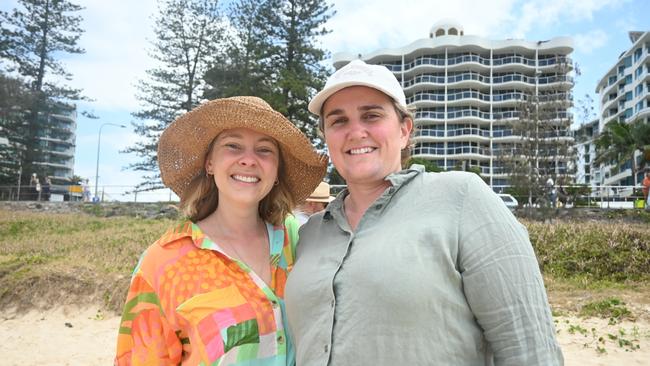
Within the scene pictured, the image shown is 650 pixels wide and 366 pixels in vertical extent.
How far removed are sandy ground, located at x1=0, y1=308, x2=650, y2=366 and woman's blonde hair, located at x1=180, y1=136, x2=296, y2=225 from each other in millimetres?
4090

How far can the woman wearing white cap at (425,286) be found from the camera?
155 centimetres

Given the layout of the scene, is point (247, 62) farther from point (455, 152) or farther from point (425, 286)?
point (455, 152)

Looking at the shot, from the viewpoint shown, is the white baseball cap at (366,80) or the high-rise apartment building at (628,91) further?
the high-rise apartment building at (628,91)

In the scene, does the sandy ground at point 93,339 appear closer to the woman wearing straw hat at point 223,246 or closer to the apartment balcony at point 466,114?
the woman wearing straw hat at point 223,246

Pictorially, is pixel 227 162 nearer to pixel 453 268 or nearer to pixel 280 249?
pixel 280 249

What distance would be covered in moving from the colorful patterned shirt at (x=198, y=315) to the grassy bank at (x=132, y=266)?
6331 millimetres

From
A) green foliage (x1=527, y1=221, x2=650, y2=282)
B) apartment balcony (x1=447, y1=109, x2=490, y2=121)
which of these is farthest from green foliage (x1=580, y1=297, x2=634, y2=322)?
apartment balcony (x1=447, y1=109, x2=490, y2=121)

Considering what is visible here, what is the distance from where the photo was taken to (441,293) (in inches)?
62.1

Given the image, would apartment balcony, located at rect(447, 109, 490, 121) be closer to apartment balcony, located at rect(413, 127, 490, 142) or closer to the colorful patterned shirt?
apartment balcony, located at rect(413, 127, 490, 142)

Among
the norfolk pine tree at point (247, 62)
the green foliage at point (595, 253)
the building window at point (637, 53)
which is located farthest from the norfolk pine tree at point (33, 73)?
the building window at point (637, 53)

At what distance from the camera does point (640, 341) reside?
5.59 metres

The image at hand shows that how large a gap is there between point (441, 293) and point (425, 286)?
6cm

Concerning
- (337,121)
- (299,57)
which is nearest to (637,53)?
(299,57)

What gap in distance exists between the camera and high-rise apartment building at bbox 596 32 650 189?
56594mm
